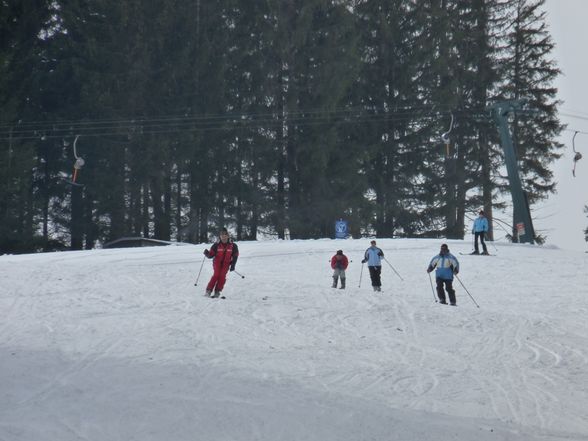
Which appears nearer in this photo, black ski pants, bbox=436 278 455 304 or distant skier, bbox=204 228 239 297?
distant skier, bbox=204 228 239 297

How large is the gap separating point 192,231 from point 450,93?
15.8m

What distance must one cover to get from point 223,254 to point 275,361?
213 inches

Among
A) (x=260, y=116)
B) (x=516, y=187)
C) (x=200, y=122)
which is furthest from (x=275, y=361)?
(x=260, y=116)

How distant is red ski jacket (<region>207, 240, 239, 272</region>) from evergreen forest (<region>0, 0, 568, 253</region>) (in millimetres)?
23321

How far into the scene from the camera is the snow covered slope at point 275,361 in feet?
34.3

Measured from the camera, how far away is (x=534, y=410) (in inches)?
450

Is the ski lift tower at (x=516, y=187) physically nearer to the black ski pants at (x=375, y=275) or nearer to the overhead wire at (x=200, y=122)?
the overhead wire at (x=200, y=122)

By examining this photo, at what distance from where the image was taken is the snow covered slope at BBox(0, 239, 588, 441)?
10453mm

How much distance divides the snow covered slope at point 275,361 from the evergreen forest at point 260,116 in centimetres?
1917

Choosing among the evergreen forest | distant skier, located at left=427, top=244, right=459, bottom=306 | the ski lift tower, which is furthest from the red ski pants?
the evergreen forest

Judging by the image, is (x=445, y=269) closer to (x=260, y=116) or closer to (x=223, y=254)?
(x=223, y=254)

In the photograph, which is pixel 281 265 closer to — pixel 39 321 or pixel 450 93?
pixel 39 321

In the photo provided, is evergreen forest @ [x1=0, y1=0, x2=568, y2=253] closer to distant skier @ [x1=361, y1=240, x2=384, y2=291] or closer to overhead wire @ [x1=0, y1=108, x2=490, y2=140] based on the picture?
overhead wire @ [x1=0, y1=108, x2=490, y2=140]

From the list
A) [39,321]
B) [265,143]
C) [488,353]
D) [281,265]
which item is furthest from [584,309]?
[265,143]
